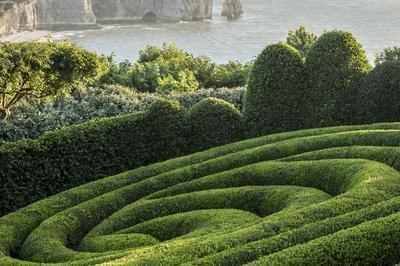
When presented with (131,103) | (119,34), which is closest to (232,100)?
(131,103)

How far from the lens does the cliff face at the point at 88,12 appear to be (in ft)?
290

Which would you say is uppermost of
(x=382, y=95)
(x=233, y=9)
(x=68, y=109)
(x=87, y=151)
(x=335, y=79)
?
(x=335, y=79)

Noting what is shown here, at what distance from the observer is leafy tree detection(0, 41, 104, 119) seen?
18484mm

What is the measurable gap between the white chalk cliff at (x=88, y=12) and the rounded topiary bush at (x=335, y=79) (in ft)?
235

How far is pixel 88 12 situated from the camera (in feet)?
309

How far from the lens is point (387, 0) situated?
3984 inches

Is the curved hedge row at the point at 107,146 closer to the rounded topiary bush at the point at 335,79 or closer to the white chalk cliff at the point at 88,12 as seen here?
the rounded topiary bush at the point at 335,79

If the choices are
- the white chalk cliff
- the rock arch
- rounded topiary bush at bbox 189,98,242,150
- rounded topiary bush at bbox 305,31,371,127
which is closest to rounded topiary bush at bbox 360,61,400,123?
rounded topiary bush at bbox 305,31,371,127

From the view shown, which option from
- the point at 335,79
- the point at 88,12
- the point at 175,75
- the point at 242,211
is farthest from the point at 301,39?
the point at 88,12

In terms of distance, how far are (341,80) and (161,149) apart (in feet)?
14.9

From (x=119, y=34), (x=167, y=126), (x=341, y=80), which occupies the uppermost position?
(x=341, y=80)

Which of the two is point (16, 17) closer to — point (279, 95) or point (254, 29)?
point (254, 29)

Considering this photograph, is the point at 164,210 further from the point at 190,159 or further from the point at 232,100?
the point at 232,100

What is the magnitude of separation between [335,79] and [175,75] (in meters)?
10.6
